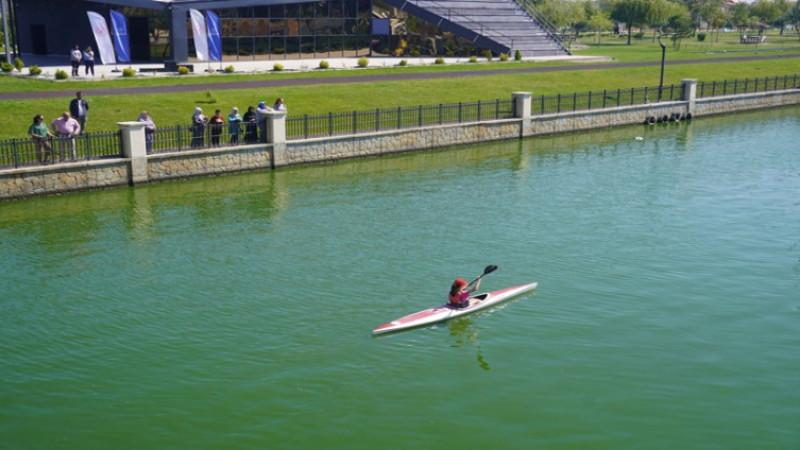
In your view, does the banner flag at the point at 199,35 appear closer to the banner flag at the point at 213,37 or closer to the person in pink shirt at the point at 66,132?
the banner flag at the point at 213,37

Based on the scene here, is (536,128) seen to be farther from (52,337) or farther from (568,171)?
(52,337)

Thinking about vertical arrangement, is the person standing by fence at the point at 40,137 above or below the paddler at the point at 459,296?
above

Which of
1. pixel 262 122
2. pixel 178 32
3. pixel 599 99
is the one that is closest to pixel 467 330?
pixel 262 122

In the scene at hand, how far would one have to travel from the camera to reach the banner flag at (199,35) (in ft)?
160

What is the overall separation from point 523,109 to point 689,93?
13326 millimetres

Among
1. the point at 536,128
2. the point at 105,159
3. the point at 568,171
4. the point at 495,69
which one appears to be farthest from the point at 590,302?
the point at 495,69

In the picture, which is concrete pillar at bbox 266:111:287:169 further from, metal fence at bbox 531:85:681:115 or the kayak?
the kayak

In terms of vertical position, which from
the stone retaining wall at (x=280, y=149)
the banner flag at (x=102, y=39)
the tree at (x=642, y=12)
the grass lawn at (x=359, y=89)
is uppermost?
the tree at (x=642, y=12)

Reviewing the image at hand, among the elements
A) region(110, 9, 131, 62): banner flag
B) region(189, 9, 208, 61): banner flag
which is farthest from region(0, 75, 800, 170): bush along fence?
region(110, 9, 131, 62): banner flag

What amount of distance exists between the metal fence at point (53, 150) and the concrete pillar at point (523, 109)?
63.4 ft

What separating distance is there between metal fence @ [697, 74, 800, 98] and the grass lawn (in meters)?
3.14

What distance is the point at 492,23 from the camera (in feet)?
234

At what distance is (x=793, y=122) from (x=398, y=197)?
30.2 m

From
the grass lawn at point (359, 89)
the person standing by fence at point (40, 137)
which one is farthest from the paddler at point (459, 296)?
the grass lawn at point (359, 89)
